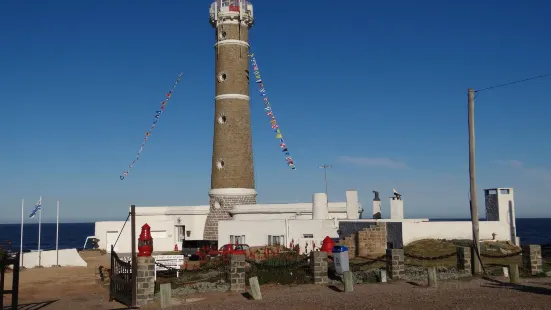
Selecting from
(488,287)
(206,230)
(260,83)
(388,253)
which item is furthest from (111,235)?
(488,287)

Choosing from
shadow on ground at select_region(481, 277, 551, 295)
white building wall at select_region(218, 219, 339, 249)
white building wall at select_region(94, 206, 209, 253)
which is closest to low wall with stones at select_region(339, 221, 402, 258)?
white building wall at select_region(218, 219, 339, 249)

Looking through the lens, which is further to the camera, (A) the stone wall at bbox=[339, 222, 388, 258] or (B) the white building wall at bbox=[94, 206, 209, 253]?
(B) the white building wall at bbox=[94, 206, 209, 253]

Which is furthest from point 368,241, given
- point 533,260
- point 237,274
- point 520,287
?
point 237,274

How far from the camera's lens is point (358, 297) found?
16.3 meters

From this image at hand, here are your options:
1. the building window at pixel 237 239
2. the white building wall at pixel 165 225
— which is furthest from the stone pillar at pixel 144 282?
the white building wall at pixel 165 225

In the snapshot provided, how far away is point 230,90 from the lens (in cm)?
3638

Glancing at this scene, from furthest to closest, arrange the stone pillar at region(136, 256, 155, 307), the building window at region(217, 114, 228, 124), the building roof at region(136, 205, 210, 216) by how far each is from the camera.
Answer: the building roof at region(136, 205, 210, 216)
the building window at region(217, 114, 228, 124)
the stone pillar at region(136, 256, 155, 307)

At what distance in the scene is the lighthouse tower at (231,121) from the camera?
35.9 metres

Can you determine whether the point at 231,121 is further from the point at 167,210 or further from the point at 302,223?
the point at 302,223

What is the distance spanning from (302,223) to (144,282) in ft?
44.0

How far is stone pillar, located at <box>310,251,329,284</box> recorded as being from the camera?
19.5 meters

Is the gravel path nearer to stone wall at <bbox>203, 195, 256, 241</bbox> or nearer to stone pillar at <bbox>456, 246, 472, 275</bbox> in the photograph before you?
stone pillar at <bbox>456, 246, 472, 275</bbox>

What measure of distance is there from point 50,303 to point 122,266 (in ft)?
9.10

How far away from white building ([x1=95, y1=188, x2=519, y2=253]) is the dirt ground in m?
7.68
